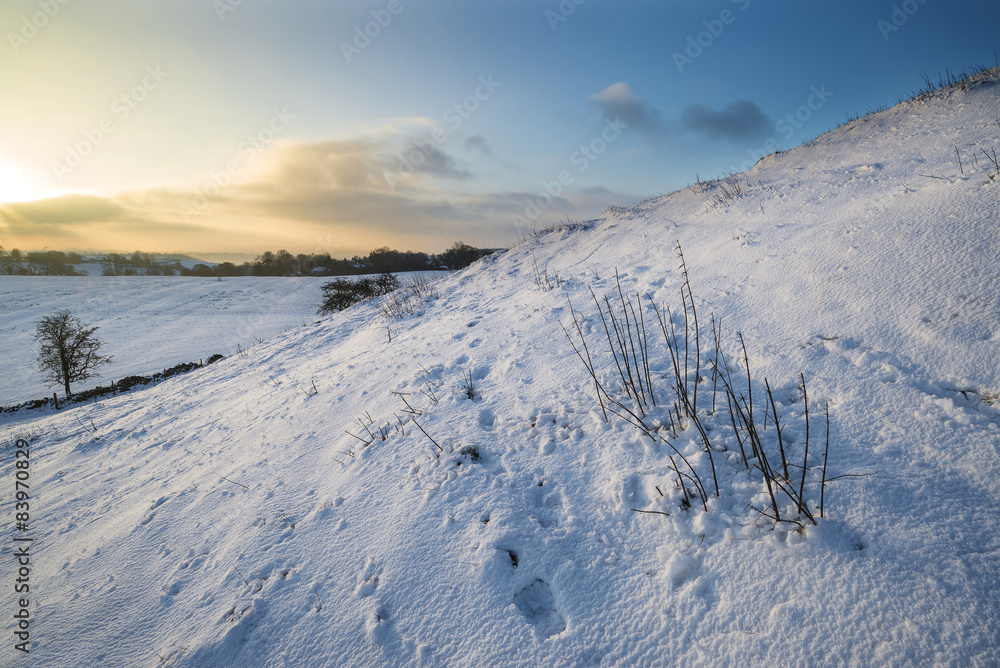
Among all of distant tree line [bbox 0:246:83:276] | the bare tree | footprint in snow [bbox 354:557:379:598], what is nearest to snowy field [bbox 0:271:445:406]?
the bare tree

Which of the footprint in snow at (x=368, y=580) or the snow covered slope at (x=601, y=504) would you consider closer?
the snow covered slope at (x=601, y=504)

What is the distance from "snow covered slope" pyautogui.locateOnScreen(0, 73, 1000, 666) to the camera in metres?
1.69

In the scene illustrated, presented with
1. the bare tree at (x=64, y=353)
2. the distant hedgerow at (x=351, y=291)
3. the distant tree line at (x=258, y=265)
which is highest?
the distant tree line at (x=258, y=265)

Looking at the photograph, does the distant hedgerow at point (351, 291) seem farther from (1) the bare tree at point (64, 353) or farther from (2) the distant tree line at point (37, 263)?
(2) the distant tree line at point (37, 263)

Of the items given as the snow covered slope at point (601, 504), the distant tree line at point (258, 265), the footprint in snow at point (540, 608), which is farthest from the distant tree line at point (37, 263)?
the footprint in snow at point (540, 608)

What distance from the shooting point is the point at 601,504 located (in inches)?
94.2

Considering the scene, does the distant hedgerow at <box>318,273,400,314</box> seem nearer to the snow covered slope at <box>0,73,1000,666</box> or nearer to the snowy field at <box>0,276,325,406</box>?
the snowy field at <box>0,276,325,406</box>

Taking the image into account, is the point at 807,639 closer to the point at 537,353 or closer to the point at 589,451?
the point at 589,451

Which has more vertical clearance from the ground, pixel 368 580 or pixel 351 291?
pixel 351 291

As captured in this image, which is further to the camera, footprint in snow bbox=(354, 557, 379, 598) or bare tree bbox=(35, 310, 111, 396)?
bare tree bbox=(35, 310, 111, 396)

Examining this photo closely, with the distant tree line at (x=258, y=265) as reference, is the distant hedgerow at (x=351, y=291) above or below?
below

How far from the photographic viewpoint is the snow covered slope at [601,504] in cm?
169

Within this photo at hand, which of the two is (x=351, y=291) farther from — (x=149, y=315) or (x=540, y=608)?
(x=540, y=608)

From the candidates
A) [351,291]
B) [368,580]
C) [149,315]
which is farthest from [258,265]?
[368,580]
